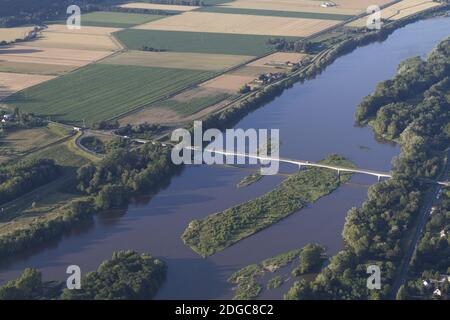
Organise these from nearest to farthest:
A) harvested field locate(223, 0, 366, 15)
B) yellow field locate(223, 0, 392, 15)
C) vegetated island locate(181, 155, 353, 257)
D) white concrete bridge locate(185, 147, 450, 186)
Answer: vegetated island locate(181, 155, 353, 257) → white concrete bridge locate(185, 147, 450, 186) → harvested field locate(223, 0, 366, 15) → yellow field locate(223, 0, 392, 15)

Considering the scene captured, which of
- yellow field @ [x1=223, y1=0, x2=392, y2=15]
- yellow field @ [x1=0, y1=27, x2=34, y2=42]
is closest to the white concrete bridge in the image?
yellow field @ [x1=0, y1=27, x2=34, y2=42]

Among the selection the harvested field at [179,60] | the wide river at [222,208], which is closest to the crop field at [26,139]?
the wide river at [222,208]

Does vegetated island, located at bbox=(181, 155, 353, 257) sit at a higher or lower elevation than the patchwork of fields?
lower

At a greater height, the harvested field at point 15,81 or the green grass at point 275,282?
the harvested field at point 15,81

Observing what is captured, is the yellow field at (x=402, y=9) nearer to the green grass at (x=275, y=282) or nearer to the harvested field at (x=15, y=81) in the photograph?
the harvested field at (x=15, y=81)

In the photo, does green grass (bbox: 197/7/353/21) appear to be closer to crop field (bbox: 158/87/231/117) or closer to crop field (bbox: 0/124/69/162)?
crop field (bbox: 158/87/231/117)

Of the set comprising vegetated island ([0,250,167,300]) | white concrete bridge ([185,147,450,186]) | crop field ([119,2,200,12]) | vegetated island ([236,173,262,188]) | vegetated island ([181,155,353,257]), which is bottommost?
vegetated island ([0,250,167,300])
